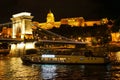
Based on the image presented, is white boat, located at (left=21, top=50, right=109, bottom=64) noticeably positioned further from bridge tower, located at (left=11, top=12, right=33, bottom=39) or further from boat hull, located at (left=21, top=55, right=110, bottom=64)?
bridge tower, located at (left=11, top=12, right=33, bottom=39)

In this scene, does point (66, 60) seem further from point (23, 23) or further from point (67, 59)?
point (23, 23)

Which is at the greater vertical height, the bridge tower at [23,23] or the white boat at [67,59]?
the bridge tower at [23,23]

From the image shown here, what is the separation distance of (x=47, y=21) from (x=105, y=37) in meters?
38.9

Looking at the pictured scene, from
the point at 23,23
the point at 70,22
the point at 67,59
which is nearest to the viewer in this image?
the point at 67,59

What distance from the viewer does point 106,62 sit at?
108 feet

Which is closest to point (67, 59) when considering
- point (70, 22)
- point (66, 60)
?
point (66, 60)

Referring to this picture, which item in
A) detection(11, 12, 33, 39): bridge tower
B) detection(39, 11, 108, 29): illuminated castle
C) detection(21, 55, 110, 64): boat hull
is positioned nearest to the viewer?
detection(21, 55, 110, 64): boat hull

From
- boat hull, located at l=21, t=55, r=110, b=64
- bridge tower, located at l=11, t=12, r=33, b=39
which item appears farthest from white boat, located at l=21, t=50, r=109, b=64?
bridge tower, located at l=11, t=12, r=33, b=39

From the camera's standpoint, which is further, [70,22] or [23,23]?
[70,22]

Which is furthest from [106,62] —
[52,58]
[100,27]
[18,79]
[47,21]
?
[47,21]

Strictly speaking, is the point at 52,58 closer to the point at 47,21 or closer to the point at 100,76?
the point at 100,76

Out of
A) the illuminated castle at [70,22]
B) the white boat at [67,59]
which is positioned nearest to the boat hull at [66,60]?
the white boat at [67,59]

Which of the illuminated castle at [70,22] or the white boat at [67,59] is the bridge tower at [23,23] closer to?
the white boat at [67,59]

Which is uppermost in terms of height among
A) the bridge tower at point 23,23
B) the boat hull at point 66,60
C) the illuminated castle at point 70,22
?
the illuminated castle at point 70,22
